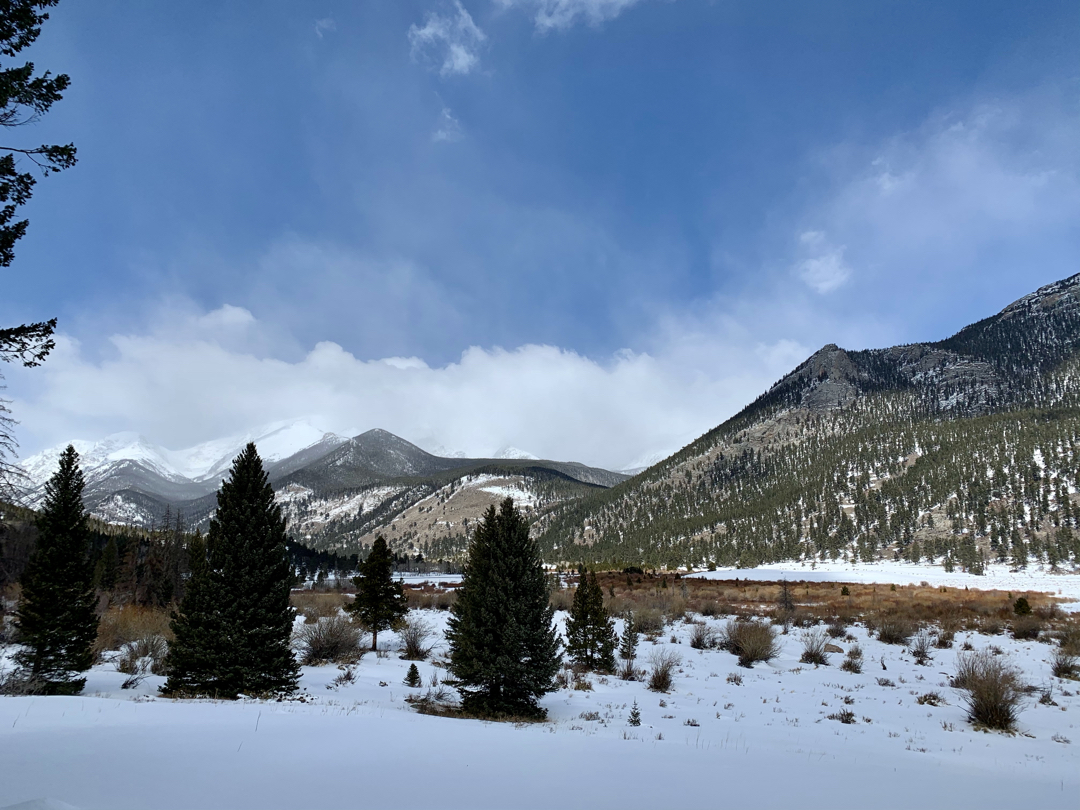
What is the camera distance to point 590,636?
75.0ft

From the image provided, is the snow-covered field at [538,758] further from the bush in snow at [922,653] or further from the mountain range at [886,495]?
the mountain range at [886,495]

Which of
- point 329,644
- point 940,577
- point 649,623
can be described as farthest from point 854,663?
point 940,577

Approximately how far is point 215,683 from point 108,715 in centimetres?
712

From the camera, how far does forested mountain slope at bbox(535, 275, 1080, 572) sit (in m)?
102

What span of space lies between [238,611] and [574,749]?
477 inches

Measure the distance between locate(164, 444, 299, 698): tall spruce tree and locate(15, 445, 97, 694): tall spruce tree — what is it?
3971mm

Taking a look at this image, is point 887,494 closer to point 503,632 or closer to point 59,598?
point 503,632

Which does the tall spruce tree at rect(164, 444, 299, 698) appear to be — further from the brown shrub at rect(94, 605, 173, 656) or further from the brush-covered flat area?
the brown shrub at rect(94, 605, 173, 656)

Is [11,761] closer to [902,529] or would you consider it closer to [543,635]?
[543,635]

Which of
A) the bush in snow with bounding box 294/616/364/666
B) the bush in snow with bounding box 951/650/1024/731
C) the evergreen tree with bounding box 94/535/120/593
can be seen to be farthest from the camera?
the evergreen tree with bounding box 94/535/120/593

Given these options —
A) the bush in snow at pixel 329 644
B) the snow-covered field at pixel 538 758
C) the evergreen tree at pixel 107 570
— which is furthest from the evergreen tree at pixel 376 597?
the evergreen tree at pixel 107 570

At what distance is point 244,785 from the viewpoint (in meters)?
5.38

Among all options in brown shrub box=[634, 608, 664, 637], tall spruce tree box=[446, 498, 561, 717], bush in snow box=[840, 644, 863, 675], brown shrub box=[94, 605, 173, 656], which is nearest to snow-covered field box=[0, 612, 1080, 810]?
tall spruce tree box=[446, 498, 561, 717]

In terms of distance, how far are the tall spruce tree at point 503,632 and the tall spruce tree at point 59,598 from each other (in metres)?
12.2
